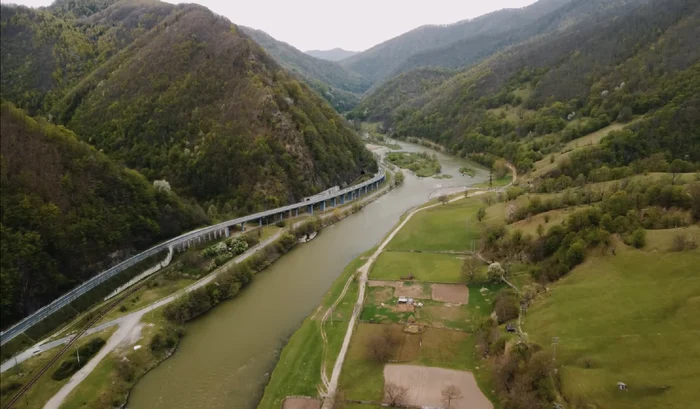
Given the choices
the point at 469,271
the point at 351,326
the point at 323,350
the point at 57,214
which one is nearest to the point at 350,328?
the point at 351,326

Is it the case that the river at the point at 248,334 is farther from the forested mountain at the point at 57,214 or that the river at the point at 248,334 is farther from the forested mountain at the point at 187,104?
the forested mountain at the point at 187,104

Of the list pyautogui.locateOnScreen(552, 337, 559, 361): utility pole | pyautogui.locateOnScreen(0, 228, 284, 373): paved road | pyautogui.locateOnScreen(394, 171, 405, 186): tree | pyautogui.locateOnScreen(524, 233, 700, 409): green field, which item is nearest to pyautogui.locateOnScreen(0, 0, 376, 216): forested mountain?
pyautogui.locateOnScreen(394, 171, 405, 186): tree

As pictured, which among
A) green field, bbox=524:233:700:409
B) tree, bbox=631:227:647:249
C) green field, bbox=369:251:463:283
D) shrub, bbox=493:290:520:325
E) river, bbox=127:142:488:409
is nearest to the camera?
green field, bbox=524:233:700:409

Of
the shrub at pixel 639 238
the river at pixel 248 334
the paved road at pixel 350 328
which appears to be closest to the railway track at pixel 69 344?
the river at pixel 248 334

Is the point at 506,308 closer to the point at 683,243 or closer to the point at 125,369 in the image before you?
the point at 683,243

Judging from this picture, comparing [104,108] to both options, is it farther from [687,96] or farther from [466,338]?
[687,96]

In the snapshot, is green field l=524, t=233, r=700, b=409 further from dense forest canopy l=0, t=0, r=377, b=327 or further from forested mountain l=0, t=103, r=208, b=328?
dense forest canopy l=0, t=0, r=377, b=327

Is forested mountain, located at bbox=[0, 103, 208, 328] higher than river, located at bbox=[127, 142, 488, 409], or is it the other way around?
forested mountain, located at bbox=[0, 103, 208, 328]
